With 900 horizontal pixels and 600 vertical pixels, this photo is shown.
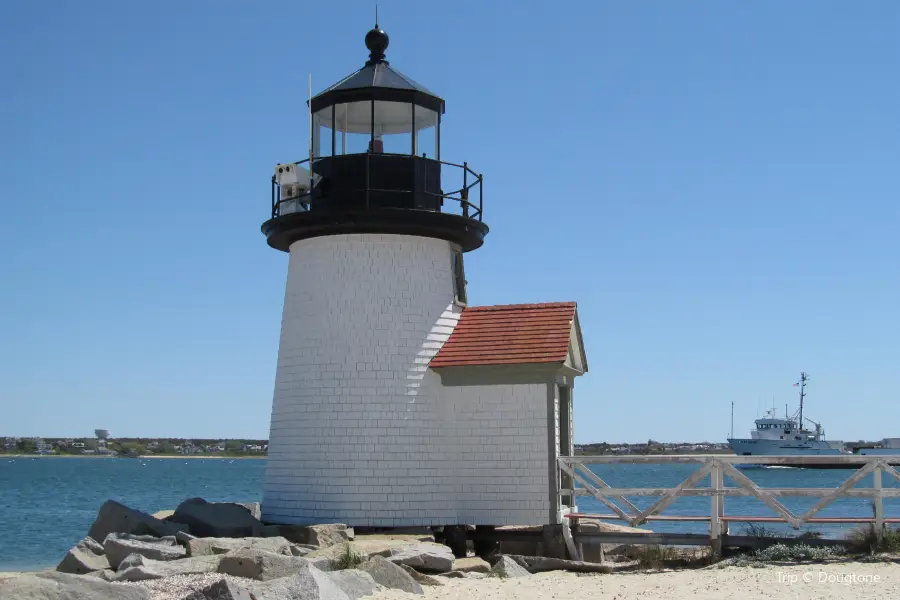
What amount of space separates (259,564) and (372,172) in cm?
609

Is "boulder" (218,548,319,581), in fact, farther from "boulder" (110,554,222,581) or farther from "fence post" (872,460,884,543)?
"fence post" (872,460,884,543)

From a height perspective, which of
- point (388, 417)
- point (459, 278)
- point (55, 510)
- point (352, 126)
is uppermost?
point (352, 126)

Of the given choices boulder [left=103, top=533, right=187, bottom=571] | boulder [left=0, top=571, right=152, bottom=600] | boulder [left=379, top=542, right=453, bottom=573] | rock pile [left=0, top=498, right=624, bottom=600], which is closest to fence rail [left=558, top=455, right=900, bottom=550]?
rock pile [left=0, top=498, right=624, bottom=600]

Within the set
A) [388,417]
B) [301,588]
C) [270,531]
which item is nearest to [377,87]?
[388,417]

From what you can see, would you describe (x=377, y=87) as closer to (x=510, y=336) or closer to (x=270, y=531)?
(x=510, y=336)

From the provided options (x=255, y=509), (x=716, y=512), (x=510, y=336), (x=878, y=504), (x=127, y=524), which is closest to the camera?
(x=878, y=504)

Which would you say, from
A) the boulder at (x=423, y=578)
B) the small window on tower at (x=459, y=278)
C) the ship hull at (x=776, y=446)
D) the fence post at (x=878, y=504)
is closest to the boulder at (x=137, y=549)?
the boulder at (x=423, y=578)

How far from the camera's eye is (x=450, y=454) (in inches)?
587

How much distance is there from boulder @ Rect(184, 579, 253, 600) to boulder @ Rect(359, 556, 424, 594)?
2074 millimetres

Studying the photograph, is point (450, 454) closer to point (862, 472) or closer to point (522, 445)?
point (522, 445)

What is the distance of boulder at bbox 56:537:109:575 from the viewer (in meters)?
12.4

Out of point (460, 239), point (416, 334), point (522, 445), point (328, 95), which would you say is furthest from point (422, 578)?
point (328, 95)

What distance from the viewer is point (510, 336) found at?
597 inches

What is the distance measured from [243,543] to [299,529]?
1.12 metres
